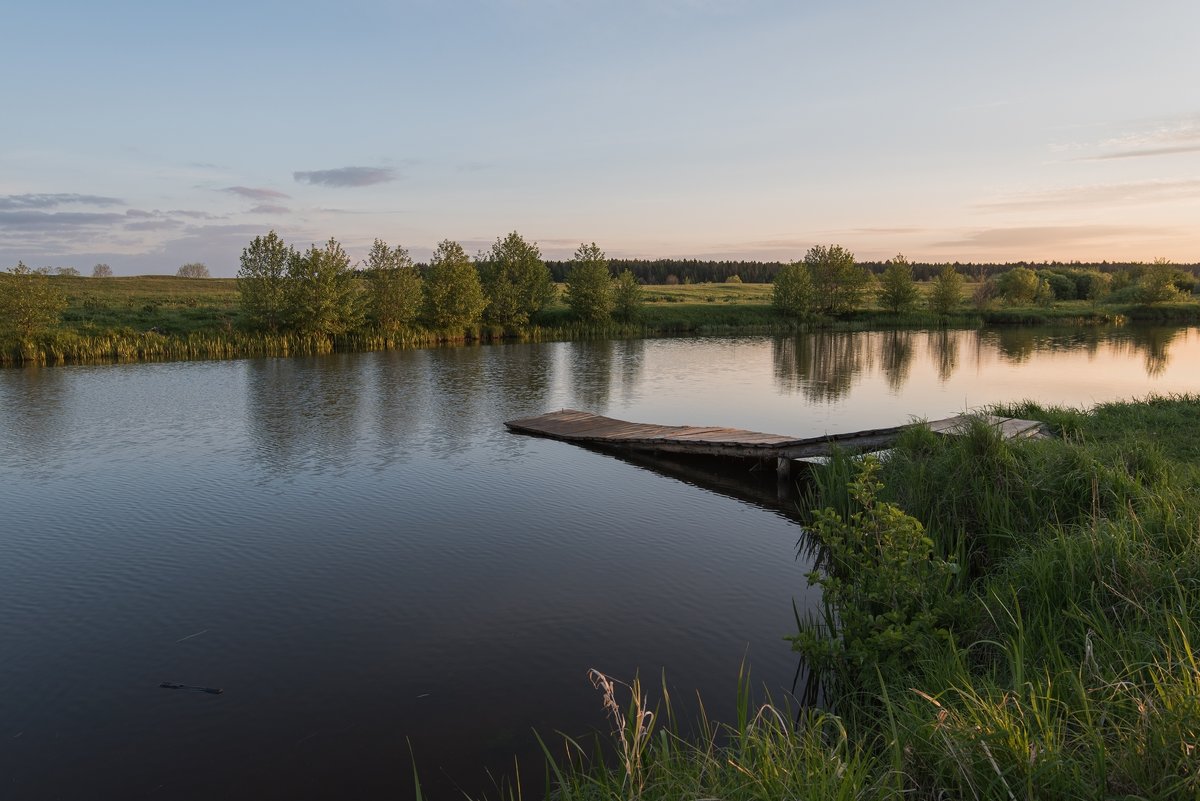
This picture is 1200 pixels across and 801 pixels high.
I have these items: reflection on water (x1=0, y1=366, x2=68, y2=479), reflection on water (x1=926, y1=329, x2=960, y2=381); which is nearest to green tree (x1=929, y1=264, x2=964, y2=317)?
reflection on water (x1=926, y1=329, x2=960, y2=381)

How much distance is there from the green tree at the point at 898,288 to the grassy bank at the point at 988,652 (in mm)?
62756

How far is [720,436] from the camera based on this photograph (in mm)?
16578

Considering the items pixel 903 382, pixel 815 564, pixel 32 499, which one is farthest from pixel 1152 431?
pixel 32 499

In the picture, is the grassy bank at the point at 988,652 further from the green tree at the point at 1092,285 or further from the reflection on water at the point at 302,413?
the green tree at the point at 1092,285

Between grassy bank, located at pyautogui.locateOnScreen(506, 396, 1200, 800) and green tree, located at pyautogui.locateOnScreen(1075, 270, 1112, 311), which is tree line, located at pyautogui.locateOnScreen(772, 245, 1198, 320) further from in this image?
grassy bank, located at pyautogui.locateOnScreen(506, 396, 1200, 800)

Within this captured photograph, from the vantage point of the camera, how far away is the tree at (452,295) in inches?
2101

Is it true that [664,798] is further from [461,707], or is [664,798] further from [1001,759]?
[461,707]

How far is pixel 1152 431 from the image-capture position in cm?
1273

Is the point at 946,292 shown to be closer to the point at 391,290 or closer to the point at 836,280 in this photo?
the point at 836,280

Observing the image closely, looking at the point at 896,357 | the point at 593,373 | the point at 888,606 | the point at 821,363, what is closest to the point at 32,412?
the point at 593,373

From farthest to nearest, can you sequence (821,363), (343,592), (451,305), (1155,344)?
(451,305), (1155,344), (821,363), (343,592)

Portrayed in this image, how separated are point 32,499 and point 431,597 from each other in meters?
9.24

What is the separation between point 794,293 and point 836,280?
6.28 m

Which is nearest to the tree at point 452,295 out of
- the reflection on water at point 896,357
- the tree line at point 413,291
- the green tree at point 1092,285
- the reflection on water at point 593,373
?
the tree line at point 413,291
